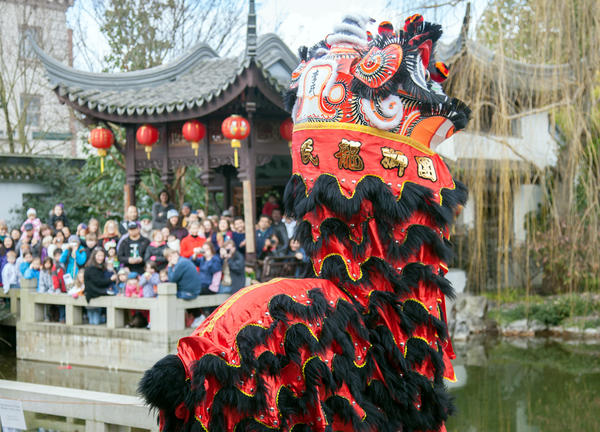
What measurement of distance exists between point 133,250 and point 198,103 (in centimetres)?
207

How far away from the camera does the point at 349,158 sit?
229cm

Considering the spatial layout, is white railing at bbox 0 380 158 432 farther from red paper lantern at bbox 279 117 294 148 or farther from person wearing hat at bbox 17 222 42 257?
person wearing hat at bbox 17 222 42 257

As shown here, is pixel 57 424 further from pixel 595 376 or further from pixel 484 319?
pixel 484 319

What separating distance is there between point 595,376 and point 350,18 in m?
6.09

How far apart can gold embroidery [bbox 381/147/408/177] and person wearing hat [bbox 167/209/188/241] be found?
620cm

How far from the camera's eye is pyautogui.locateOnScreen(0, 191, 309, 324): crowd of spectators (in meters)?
7.48

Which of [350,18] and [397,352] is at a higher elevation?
[350,18]

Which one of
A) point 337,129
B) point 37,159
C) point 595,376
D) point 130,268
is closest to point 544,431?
point 595,376

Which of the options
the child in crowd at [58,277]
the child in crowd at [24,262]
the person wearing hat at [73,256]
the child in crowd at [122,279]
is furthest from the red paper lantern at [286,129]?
the child in crowd at [24,262]

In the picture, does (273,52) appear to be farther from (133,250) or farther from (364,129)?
(364,129)

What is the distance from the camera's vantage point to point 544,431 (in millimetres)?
5262

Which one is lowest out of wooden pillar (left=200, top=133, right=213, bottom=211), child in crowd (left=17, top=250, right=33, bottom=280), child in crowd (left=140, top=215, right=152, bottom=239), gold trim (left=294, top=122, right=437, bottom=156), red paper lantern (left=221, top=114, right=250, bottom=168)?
child in crowd (left=17, top=250, right=33, bottom=280)

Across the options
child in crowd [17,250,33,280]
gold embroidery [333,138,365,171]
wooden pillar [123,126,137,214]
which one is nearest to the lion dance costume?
gold embroidery [333,138,365,171]

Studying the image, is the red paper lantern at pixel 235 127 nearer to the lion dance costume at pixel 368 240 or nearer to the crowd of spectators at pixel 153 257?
the crowd of spectators at pixel 153 257
